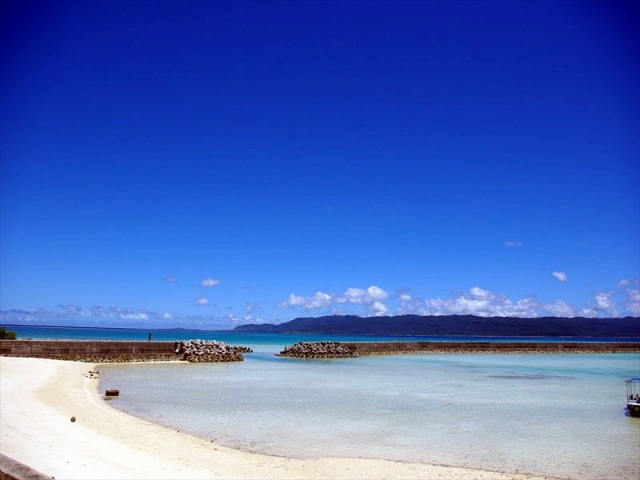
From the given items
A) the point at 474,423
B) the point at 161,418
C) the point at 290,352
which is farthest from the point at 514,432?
the point at 290,352

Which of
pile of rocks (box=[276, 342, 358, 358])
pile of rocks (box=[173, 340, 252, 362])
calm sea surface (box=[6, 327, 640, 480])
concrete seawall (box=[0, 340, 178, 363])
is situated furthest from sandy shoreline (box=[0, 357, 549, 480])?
pile of rocks (box=[276, 342, 358, 358])

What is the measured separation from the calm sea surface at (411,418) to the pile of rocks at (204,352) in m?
10.4

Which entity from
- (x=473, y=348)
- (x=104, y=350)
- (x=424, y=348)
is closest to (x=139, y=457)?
(x=104, y=350)

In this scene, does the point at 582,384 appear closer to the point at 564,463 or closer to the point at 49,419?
the point at 564,463

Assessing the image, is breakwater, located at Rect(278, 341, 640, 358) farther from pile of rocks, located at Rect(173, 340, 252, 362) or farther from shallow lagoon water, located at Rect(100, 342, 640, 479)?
shallow lagoon water, located at Rect(100, 342, 640, 479)

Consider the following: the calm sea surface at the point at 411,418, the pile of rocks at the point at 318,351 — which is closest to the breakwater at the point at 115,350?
the pile of rocks at the point at 318,351

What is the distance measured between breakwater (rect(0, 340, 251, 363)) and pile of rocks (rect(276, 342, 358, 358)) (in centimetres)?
749

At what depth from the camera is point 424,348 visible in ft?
181

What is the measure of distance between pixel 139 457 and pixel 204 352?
27.4 meters

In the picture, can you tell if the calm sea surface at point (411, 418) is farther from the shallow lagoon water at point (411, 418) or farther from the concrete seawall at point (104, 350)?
the concrete seawall at point (104, 350)

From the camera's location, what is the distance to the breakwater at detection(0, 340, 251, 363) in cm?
3016

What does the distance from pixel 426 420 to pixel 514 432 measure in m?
2.29

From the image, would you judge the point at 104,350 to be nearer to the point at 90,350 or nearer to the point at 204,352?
the point at 90,350

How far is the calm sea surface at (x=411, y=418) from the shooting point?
9.75m
